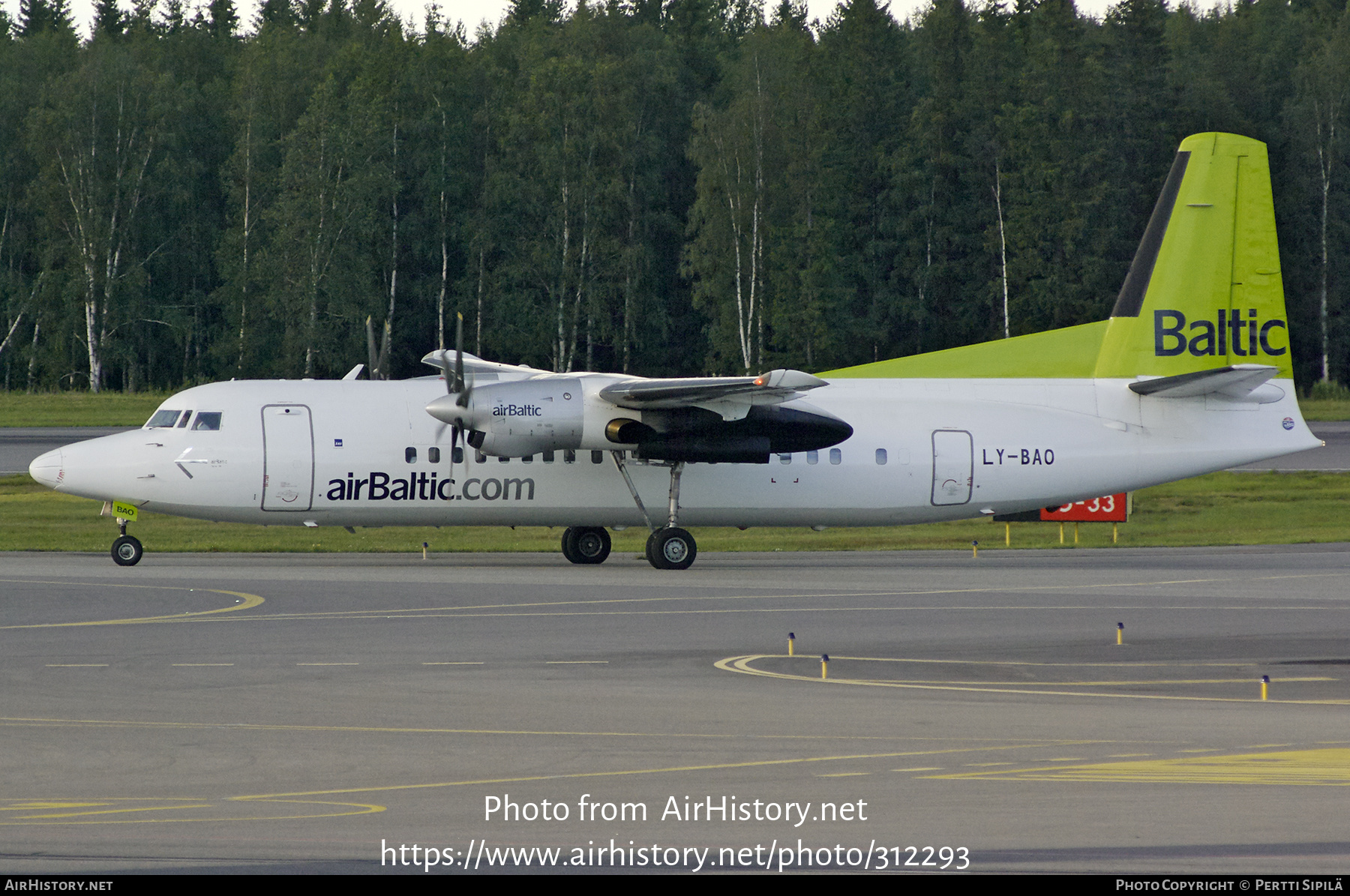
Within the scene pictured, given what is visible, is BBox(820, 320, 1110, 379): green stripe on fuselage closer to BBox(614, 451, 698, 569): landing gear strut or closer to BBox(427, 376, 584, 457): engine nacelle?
BBox(614, 451, 698, 569): landing gear strut

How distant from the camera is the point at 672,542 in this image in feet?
78.3

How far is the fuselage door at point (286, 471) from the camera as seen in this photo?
75.7 feet

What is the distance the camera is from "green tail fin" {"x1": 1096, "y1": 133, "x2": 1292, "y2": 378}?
85.0 ft

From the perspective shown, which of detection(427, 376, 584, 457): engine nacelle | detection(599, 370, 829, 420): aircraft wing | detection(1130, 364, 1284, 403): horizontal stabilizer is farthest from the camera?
detection(1130, 364, 1284, 403): horizontal stabilizer

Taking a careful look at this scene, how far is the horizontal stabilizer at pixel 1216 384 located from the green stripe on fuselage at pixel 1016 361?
1179 millimetres

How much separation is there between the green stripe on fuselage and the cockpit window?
432 inches

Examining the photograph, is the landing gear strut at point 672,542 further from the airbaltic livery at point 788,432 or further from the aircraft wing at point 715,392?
the aircraft wing at point 715,392

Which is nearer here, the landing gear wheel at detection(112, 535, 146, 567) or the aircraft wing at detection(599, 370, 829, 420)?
the aircraft wing at detection(599, 370, 829, 420)

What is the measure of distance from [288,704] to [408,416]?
1200cm

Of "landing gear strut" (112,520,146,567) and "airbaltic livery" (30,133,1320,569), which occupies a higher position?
"airbaltic livery" (30,133,1320,569)

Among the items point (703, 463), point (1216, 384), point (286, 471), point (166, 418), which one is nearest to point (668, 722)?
point (703, 463)

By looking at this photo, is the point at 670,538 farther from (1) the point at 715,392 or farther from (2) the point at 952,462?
(2) the point at 952,462

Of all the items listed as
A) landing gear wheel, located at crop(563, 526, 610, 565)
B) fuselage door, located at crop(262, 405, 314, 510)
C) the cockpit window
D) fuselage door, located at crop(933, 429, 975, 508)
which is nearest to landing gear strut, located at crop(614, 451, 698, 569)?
landing gear wheel, located at crop(563, 526, 610, 565)

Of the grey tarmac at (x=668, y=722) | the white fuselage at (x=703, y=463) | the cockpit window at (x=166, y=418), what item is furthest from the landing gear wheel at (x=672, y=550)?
the cockpit window at (x=166, y=418)
